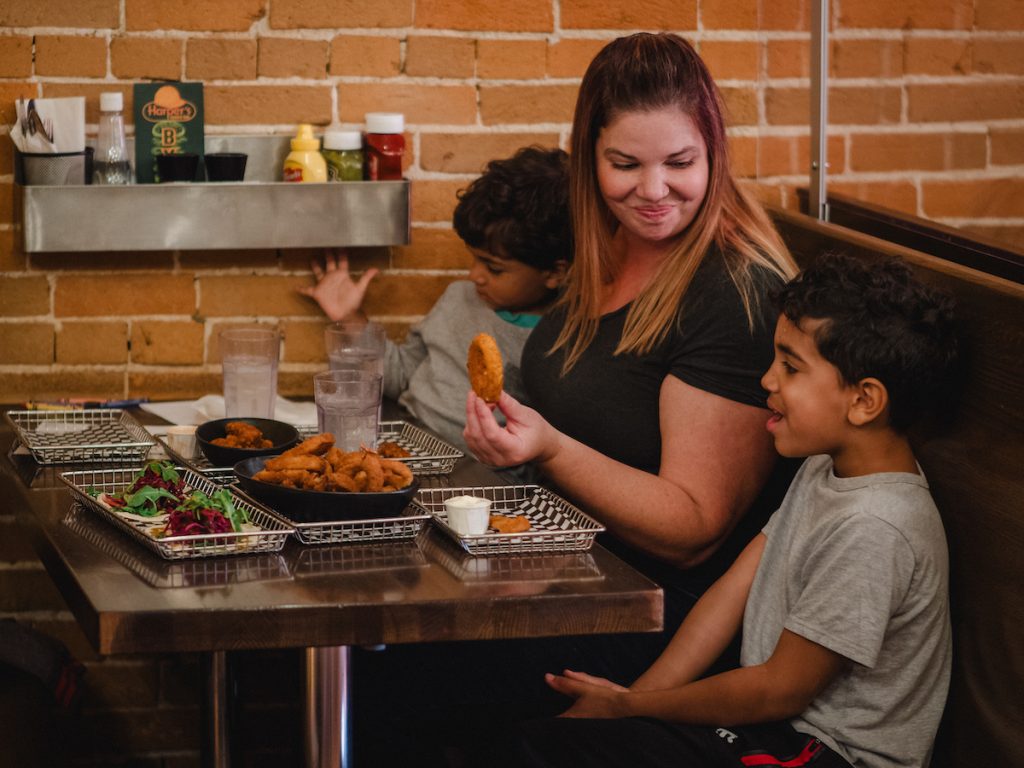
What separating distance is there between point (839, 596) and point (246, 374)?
→ 103 centimetres

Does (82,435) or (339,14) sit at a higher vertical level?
(339,14)

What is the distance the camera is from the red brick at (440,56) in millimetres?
2504

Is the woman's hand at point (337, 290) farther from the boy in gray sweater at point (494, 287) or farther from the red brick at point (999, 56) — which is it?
the red brick at point (999, 56)

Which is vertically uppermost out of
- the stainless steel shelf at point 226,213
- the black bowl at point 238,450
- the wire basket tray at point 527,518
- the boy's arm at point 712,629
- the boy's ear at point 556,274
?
the stainless steel shelf at point 226,213

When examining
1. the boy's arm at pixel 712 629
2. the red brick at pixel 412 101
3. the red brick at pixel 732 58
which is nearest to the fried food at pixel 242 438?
the boy's arm at pixel 712 629

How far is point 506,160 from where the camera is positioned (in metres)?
2.41

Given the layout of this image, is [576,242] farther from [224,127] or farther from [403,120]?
[224,127]

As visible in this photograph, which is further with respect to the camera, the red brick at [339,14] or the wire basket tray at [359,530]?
the red brick at [339,14]

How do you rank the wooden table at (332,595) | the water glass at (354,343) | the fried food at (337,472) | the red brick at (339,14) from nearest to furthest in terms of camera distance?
the wooden table at (332,595), the fried food at (337,472), the water glass at (354,343), the red brick at (339,14)

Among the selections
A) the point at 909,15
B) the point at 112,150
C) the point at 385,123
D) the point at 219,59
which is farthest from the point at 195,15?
the point at 909,15

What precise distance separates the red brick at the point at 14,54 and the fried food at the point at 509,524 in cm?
144

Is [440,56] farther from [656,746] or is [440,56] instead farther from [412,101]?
[656,746]

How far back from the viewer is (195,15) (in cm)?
242

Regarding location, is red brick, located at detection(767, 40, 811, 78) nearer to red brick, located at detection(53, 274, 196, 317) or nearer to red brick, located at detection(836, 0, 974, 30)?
red brick, located at detection(836, 0, 974, 30)
